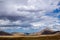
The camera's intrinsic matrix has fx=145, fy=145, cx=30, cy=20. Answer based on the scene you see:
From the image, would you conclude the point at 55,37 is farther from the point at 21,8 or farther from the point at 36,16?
the point at 21,8

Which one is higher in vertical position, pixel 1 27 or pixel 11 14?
pixel 11 14

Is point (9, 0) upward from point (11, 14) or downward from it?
upward

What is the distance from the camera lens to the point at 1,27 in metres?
2.15

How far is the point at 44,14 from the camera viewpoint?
219cm

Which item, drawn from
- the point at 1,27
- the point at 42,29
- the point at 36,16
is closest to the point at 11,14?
the point at 1,27

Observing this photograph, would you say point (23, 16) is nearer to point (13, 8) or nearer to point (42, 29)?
point (13, 8)

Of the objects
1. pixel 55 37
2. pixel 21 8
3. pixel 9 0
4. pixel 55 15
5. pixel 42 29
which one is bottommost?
pixel 55 37

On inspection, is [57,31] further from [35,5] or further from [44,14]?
[35,5]

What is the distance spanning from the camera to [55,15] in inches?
85.8

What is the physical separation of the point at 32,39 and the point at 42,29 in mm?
210

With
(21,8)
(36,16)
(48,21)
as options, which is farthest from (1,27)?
(48,21)

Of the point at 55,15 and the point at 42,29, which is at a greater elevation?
the point at 55,15

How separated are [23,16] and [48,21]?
38 centimetres

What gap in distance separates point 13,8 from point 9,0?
134 mm
